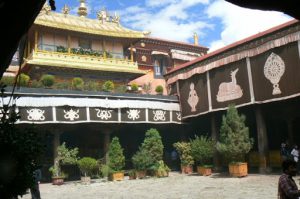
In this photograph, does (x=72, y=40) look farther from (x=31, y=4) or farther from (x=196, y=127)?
(x=31, y=4)

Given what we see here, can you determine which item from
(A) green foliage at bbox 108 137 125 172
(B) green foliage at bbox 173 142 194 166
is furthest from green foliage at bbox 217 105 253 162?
(A) green foliage at bbox 108 137 125 172

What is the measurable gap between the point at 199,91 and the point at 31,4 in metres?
19.7

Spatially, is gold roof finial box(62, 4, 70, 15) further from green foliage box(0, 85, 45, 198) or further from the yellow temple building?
green foliage box(0, 85, 45, 198)

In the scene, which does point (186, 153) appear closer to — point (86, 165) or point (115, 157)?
point (115, 157)

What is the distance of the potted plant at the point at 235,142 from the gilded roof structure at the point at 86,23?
1344 centimetres

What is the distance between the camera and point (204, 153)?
20250 mm

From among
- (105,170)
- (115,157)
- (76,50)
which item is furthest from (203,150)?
(76,50)

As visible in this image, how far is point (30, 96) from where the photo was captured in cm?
1927

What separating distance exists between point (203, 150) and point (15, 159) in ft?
57.0

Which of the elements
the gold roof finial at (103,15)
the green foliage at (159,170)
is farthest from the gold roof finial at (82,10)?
the green foliage at (159,170)

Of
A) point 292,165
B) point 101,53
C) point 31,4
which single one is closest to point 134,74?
point 101,53

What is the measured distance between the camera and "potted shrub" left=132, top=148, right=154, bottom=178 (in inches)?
821

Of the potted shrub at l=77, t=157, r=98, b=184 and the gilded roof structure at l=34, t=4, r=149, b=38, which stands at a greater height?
the gilded roof structure at l=34, t=4, r=149, b=38

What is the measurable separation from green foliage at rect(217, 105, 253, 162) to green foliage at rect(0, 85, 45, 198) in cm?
1483
